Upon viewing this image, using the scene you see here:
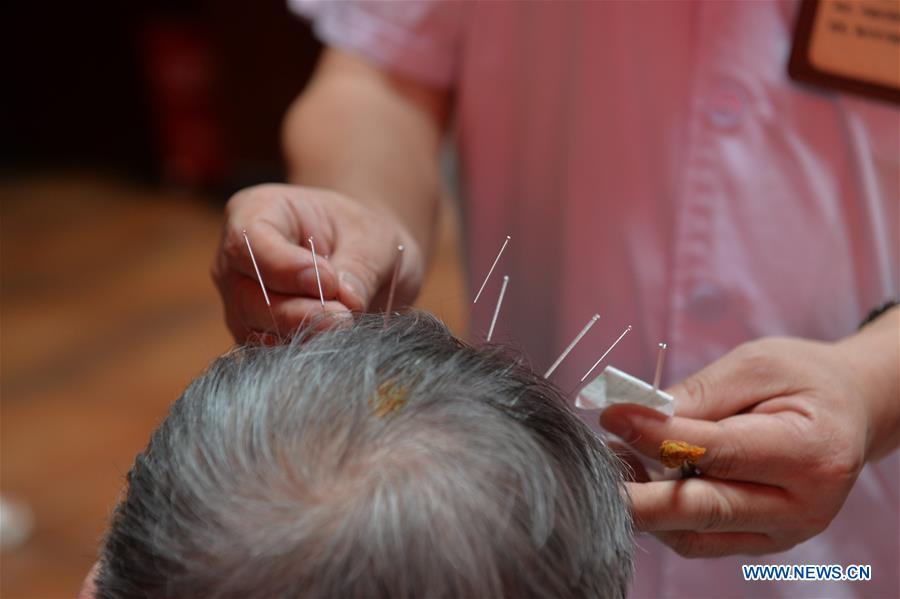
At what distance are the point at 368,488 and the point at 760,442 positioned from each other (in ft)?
0.99

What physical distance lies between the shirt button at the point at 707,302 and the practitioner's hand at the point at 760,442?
152 mm

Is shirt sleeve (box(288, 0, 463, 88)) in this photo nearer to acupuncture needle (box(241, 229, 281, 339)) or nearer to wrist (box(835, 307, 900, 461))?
acupuncture needle (box(241, 229, 281, 339))

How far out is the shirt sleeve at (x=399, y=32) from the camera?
3.36 ft

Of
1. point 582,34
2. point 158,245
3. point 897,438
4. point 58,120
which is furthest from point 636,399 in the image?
point 58,120

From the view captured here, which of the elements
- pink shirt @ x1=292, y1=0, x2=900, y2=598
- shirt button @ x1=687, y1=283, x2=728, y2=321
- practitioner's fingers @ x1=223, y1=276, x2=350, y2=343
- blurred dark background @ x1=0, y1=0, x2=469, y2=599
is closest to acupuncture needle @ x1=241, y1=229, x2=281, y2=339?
practitioner's fingers @ x1=223, y1=276, x2=350, y2=343

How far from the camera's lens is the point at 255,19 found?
10.9ft

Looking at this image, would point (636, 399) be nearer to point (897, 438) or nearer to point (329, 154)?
point (897, 438)

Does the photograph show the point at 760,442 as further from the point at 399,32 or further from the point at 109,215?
the point at 109,215

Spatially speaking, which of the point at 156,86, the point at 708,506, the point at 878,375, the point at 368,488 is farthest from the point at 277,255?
the point at 156,86

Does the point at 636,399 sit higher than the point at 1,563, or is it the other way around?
the point at 1,563

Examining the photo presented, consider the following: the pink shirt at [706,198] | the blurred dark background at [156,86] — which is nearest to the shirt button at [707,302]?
the pink shirt at [706,198]

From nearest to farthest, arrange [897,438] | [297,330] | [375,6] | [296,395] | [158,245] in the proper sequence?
[296,395] < [297,330] < [897,438] < [375,6] < [158,245]

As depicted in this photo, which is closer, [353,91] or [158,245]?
[353,91]

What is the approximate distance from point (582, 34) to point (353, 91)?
27 centimetres
